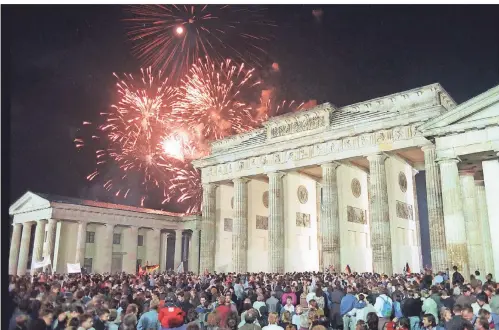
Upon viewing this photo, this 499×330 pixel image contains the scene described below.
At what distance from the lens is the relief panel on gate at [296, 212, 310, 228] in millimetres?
37125

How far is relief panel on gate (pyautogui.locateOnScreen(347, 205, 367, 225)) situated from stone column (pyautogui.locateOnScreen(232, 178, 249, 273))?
9.42 meters

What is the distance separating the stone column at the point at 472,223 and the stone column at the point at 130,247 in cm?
3724

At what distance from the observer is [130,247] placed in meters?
49.1

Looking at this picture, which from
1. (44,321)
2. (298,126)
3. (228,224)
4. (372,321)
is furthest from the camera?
(228,224)

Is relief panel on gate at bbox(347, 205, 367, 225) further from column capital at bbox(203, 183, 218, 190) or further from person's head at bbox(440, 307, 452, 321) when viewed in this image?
person's head at bbox(440, 307, 452, 321)

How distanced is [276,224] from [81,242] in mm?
22263

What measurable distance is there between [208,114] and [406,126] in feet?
57.5

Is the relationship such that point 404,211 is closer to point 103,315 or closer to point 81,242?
point 103,315

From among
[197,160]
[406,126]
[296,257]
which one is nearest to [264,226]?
[296,257]

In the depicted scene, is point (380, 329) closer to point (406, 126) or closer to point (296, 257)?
point (406, 126)

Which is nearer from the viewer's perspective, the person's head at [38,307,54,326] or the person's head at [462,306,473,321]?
the person's head at [38,307,54,326]

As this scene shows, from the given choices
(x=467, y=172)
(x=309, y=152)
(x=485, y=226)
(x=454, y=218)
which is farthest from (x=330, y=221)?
(x=454, y=218)

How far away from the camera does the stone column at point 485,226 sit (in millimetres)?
21422

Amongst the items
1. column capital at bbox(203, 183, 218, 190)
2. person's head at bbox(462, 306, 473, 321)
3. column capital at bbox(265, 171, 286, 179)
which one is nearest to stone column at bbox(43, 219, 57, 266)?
column capital at bbox(203, 183, 218, 190)
